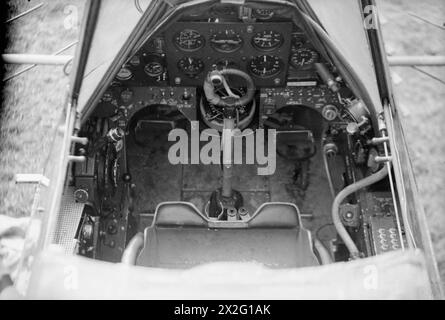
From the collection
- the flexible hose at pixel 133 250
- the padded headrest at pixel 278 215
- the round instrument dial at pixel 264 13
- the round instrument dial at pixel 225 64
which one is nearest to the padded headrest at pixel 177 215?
the flexible hose at pixel 133 250

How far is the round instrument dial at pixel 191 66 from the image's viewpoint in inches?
171

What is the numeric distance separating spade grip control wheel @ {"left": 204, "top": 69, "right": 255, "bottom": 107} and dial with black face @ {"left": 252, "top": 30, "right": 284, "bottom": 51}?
0.25 m

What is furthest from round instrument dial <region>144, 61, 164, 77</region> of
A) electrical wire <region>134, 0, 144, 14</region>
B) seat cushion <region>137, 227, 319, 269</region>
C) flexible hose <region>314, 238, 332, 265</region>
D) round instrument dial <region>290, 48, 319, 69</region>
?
flexible hose <region>314, 238, 332, 265</region>

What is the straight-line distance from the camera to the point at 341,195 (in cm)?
360

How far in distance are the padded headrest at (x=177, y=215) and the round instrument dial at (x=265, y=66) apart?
152 centimetres

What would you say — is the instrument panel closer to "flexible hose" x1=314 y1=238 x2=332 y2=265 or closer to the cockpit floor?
the cockpit floor

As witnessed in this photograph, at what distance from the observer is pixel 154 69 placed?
4422mm

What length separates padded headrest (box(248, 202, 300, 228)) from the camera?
11.2 feet

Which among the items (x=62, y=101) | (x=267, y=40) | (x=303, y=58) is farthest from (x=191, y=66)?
(x=62, y=101)

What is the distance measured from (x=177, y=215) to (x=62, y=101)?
2568 millimetres

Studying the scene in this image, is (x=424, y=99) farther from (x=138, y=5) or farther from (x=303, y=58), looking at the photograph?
(x=138, y=5)

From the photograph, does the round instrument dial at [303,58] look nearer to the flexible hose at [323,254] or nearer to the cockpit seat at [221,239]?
the cockpit seat at [221,239]
